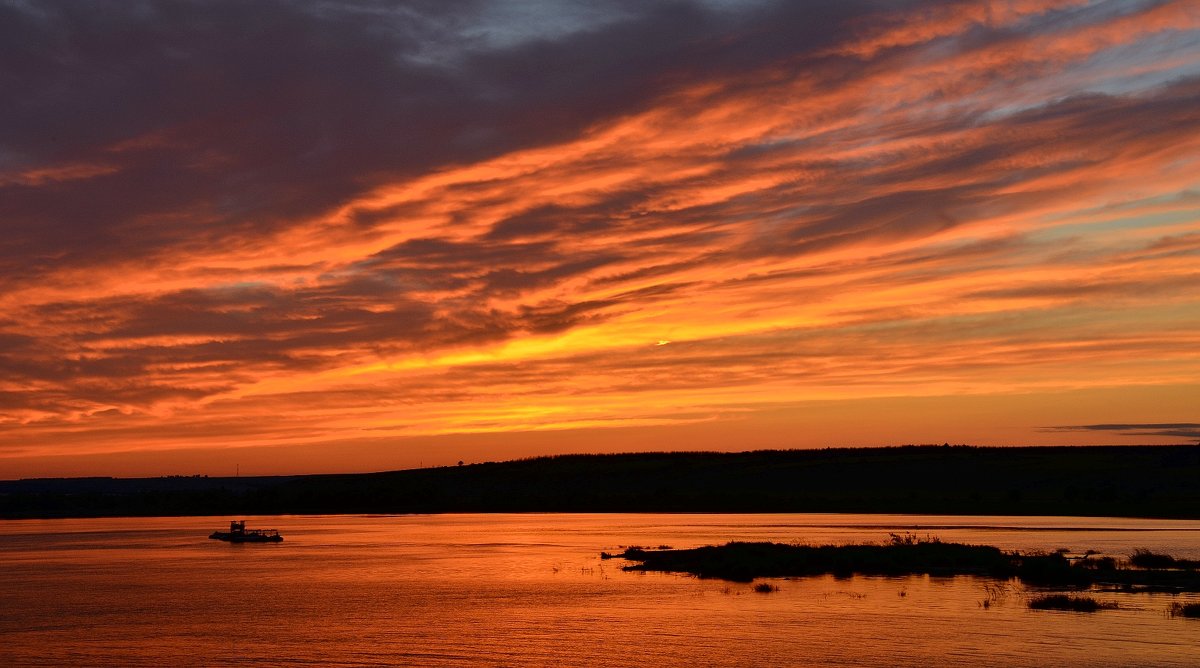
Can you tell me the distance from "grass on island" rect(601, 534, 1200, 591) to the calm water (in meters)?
2.70

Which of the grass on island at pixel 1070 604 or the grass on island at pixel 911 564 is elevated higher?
the grass on island at pixel 911 564

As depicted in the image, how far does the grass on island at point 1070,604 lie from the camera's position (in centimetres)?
5425

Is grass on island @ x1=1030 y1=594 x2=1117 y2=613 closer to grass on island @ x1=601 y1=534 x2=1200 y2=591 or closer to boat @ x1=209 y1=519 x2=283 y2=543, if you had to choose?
grass on island @ x1=601 y1=534 x2=1200 y2=591

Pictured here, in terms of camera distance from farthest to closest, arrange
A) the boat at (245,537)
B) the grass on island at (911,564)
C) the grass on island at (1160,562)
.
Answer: the boat at (245,537), the grass on island at (1160,562), the grass on island at (911,564)

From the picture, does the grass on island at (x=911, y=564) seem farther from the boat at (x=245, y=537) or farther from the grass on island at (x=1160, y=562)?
the boat at (x=245, y=537)

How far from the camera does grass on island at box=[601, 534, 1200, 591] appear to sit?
214 ft

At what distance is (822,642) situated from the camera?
48.2 meters

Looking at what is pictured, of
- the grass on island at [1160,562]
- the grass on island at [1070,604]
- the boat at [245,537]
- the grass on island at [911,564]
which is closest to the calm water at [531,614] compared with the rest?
the grass on island at [1070,604]

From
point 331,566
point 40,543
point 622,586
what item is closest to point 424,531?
point 40,543

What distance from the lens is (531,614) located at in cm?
6088

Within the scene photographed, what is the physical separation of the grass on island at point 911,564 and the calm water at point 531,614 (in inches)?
106

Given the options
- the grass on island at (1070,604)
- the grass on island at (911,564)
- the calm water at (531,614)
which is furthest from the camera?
the grass on island at (911,564)

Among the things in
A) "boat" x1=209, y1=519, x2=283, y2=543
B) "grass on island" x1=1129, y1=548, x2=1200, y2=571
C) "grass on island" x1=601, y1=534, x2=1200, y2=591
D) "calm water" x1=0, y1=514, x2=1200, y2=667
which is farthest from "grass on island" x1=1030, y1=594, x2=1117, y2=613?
"boat" x1=209, y1=519, x2=283, y2=543

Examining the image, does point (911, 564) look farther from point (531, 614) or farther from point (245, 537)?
point (245, 537)
